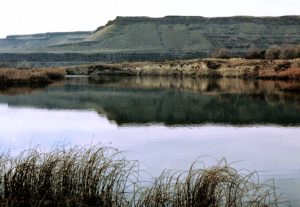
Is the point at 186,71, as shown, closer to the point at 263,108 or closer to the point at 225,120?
the point at 263,108

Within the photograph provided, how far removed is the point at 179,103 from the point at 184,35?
4110 inches

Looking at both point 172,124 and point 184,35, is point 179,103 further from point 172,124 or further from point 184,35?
point 184,35

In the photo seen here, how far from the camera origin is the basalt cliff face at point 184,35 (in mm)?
122125

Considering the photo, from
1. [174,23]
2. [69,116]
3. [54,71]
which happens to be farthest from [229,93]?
[174,23]

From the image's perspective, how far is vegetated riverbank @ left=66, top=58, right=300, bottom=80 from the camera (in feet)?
177

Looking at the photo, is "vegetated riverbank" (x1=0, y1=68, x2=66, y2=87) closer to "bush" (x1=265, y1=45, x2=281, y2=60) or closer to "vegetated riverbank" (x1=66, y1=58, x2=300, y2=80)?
"vegetated riverbank" (x1=66, y1=58, x2=300, y2=80)

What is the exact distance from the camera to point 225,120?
2514 cm

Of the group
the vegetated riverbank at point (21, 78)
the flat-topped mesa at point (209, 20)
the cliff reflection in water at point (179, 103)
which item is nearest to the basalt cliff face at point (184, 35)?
the flat-topped mesa at point (209, 20)

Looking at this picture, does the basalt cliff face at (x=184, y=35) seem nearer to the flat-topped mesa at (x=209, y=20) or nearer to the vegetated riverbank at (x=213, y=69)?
the flat-topped mesa at (x=209, y=20)

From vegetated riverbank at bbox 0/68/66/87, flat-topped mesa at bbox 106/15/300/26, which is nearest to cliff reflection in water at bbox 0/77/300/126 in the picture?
vegetated riverbank at bbox 0/68/66/87

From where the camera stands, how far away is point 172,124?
2369 cm

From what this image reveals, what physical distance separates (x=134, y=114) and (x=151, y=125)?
155 inches

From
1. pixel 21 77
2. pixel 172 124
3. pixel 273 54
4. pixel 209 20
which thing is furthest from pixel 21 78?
pixel 209 20

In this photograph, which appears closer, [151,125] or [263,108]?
[151,125]
